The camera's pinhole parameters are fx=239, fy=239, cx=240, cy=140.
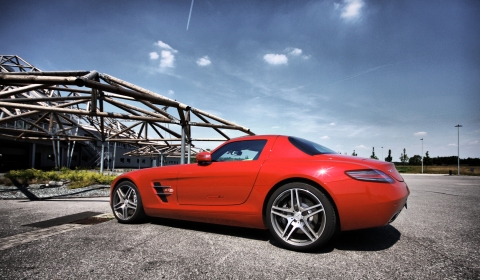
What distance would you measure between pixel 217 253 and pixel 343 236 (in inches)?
65.0

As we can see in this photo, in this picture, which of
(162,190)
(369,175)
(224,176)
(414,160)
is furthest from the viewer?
(414,160)

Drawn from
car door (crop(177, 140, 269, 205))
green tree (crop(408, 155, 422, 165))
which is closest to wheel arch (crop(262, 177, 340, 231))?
car door (crop(177, 140, 269, 205))

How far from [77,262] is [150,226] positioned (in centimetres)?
146

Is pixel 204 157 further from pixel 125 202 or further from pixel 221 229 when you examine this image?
pixel 125 202

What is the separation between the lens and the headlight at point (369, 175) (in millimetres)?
2340

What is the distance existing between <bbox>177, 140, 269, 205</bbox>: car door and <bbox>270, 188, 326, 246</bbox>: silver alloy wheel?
1.34 ft

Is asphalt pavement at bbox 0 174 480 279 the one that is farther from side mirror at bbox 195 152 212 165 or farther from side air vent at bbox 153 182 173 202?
side mirror at bbox 195 152 212 165

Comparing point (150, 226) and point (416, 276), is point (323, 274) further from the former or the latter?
point (150, 226)

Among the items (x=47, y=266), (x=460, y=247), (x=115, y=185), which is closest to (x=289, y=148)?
(x=460, y=247)

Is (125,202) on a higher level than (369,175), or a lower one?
lower

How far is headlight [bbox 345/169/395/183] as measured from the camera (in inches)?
92.1

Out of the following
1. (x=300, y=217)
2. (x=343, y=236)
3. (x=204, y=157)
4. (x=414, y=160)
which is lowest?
(x=414, y=160)

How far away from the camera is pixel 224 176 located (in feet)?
9.72

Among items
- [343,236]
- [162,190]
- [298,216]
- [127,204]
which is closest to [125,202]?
[127,204]
